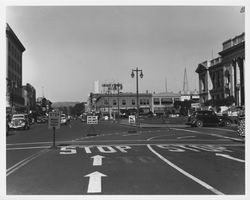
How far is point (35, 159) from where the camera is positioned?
14516 mm

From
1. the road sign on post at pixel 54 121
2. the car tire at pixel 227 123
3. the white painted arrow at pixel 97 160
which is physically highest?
the road sign on post at pixel 54 121

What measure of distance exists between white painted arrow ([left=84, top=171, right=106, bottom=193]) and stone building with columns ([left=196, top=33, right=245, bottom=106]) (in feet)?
198

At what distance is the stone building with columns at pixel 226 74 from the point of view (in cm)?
7938

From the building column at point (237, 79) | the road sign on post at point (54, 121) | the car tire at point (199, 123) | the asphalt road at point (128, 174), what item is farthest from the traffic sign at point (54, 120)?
the building column at point (237, 79)

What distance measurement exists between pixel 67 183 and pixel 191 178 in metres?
2.87

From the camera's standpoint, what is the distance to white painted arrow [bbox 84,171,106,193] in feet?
27.9

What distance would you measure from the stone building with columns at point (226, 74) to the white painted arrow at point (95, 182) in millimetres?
60338

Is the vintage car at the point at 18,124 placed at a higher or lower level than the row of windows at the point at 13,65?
lower

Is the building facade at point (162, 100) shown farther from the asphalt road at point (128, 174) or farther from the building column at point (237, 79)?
the asphalt road at point (128, 174)

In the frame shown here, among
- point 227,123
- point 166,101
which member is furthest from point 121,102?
point 227,123

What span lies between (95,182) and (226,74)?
285 ft

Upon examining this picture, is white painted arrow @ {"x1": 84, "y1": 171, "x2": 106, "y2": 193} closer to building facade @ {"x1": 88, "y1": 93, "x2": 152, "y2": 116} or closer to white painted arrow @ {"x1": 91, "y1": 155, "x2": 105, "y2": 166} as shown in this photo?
white painted arrow @ {"x1": 91, "y1": 155, "x2": 105, "y2": 166}

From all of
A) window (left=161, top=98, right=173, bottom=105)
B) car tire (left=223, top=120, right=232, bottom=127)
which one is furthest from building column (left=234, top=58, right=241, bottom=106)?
window (left=161, top=98, right=173, bottom=105)
